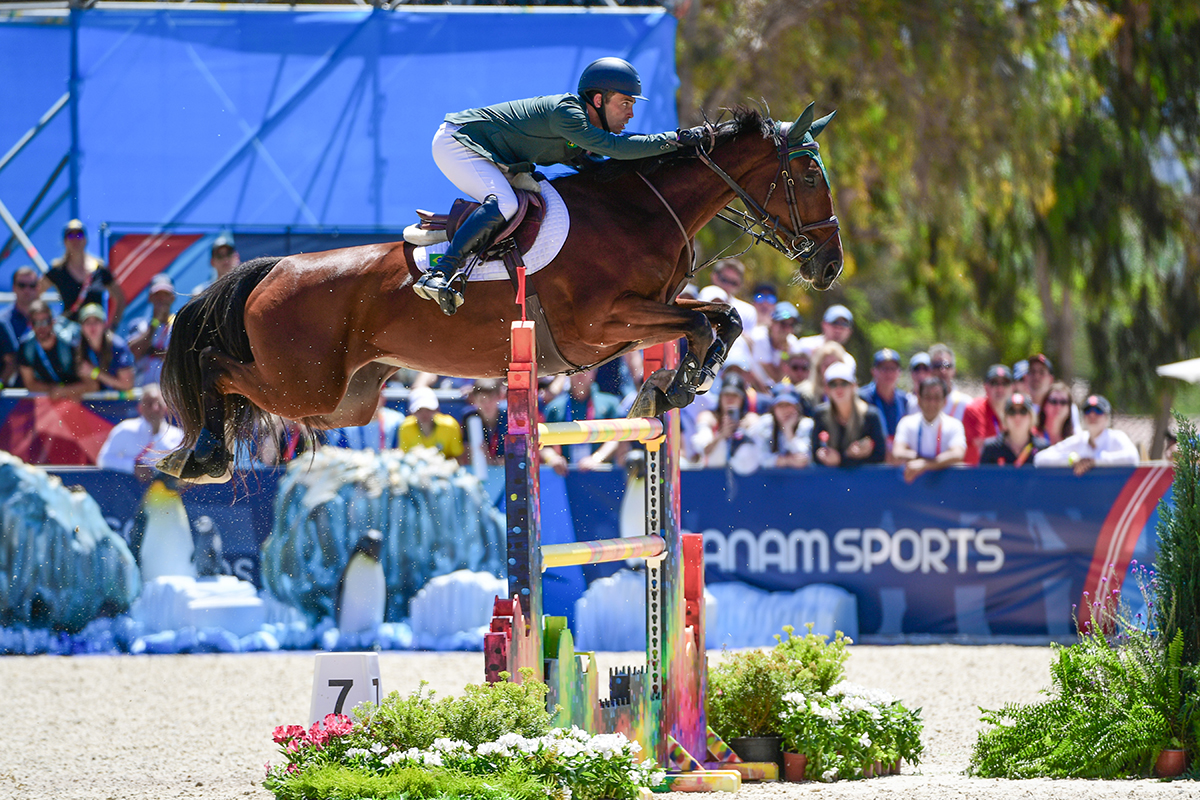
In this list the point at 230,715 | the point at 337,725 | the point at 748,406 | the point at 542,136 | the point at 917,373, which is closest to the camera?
the point at 337,725

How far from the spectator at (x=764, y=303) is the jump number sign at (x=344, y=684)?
5.98m

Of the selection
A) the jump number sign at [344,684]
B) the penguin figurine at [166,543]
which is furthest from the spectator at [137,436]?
the jump number sign at [344,684]

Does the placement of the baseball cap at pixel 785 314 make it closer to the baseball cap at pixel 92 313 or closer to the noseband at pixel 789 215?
the noseband at pixel 789 215

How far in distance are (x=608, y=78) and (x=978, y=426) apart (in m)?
5.63

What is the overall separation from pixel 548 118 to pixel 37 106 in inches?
312

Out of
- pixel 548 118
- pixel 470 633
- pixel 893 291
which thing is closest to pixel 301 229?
pixel 470 633

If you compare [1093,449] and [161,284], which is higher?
[161,284]

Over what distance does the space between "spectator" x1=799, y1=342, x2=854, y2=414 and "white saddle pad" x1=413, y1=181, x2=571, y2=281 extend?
455 centimetres

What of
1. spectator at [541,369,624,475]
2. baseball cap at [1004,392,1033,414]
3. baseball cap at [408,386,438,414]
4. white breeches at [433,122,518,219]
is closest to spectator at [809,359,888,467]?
baseball cap at [1004,392,1033,414]

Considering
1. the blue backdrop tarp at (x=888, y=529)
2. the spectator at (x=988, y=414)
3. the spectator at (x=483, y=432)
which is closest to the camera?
the blue backdrop tarp at (x=888, y=529)

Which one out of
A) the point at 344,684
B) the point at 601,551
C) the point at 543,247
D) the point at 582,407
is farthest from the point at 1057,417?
the point at 344,684

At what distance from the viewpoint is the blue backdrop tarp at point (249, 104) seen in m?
11.4

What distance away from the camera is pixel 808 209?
5.68 m

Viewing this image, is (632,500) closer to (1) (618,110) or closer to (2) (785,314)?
(2) (785,314)
